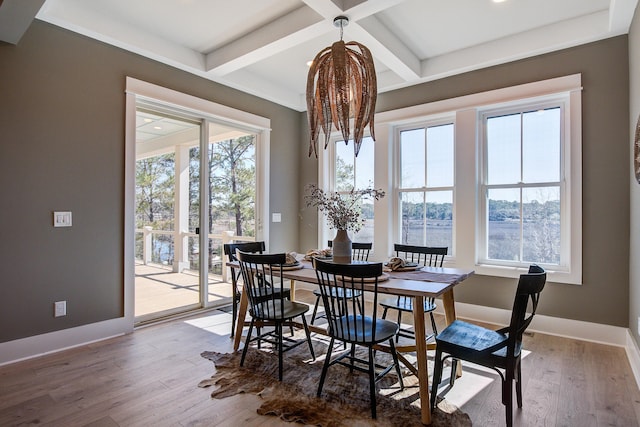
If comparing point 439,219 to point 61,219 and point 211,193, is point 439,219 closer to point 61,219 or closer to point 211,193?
point 211,193

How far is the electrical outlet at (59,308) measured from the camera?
2930 mm

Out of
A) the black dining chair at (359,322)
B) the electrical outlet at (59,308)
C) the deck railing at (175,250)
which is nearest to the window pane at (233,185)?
the deck railing at (175,250)

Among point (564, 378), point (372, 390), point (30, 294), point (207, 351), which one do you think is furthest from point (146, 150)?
point (564, 378)

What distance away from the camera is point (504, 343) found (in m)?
1.90

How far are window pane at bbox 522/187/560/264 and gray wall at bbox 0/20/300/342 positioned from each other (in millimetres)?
4194

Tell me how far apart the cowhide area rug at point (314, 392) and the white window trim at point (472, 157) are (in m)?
1.81

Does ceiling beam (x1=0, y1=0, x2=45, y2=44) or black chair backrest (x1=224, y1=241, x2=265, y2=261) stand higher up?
ceiling beam (x1=0, y1=0, x2=45, y2=44)

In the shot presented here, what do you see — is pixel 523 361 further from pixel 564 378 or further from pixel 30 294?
pixel 30 294

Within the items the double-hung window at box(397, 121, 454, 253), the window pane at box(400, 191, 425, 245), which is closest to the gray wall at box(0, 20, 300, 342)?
the double-hung window at box(397, 121, 454, 253)

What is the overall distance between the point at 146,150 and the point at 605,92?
466 cm

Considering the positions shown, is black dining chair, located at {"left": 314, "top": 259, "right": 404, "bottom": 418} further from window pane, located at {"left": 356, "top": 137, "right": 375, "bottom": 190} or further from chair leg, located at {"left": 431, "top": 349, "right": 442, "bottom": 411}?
window pane, located at {"left": 356, "top": 137, "right": 375, "bottom": 190}

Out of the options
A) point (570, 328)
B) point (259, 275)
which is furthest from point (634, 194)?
point (259, 275)

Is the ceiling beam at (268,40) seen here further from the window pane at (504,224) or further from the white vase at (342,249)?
the window pane at (504,224)

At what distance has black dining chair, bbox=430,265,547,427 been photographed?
1.77 meters
